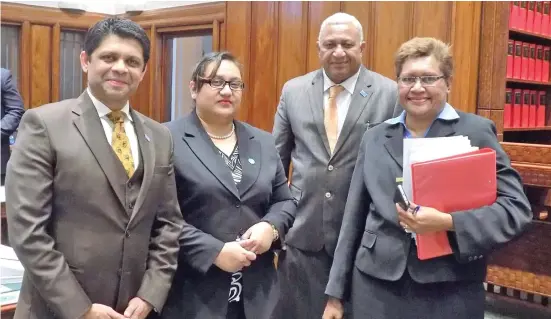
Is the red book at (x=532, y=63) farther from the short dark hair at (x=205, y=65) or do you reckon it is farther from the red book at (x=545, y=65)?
the short dark hair at (x=205, y=65)

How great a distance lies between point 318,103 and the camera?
2406 mm

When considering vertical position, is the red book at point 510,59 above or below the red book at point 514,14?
below

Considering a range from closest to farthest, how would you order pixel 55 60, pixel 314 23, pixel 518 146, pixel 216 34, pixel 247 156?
pixel 247 156 < pixel 518 146 < pixel 314 23 < pixel 216 34 < pixel 55 60

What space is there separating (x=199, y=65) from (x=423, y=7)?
2.31m

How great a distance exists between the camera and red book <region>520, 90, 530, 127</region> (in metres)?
4.71

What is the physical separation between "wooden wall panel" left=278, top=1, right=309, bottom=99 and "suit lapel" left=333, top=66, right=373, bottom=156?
209cm

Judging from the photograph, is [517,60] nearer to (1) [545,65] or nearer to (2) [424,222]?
(1) [545,65]

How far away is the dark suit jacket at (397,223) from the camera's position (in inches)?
63.2

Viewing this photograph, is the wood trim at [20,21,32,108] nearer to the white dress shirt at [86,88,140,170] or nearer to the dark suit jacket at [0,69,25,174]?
the dark suit jacket at [0,69,25,174]

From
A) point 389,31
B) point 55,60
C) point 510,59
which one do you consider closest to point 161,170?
point 389,31

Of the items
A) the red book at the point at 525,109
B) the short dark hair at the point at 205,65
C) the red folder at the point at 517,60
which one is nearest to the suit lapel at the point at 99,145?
the short dark hair at the point at 205,65

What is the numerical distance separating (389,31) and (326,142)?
188 cm

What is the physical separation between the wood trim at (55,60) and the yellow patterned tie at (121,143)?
537 centimetres

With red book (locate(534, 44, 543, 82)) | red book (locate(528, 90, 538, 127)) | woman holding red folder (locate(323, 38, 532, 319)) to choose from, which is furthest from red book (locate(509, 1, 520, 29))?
woman holding red folder (locate(323, 38, 532, 319))
